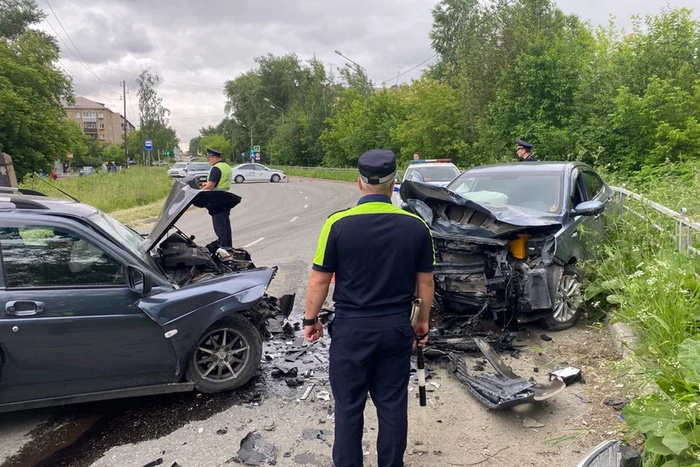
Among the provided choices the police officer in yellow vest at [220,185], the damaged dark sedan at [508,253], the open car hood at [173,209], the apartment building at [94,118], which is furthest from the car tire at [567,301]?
the apartment building at [94,118]

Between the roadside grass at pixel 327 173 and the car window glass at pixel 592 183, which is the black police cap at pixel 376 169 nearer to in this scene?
the car window glass at pixel 592 183

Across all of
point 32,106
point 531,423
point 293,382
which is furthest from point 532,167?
point 32,106

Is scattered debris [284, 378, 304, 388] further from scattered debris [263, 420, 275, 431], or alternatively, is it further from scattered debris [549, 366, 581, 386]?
scattered debris [549, 366, 581, 386]

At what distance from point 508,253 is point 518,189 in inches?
61.7

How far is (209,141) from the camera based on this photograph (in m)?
118

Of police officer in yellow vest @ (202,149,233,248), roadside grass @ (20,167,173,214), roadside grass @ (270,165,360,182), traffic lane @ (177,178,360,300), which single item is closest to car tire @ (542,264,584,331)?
traffic lane @ (177,178,360,300)

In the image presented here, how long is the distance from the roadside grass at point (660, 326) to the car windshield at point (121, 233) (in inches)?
144

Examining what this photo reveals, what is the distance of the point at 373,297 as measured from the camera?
8.71 feet

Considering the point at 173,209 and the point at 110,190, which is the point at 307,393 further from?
the point at 110,190

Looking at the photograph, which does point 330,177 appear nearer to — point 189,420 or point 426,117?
point 426,117

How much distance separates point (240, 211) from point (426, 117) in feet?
49.5

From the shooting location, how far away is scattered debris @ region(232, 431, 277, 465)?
332 centimetres

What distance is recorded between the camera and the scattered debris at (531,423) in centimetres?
370

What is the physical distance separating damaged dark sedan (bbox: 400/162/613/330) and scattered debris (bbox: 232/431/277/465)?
8.13 feet
